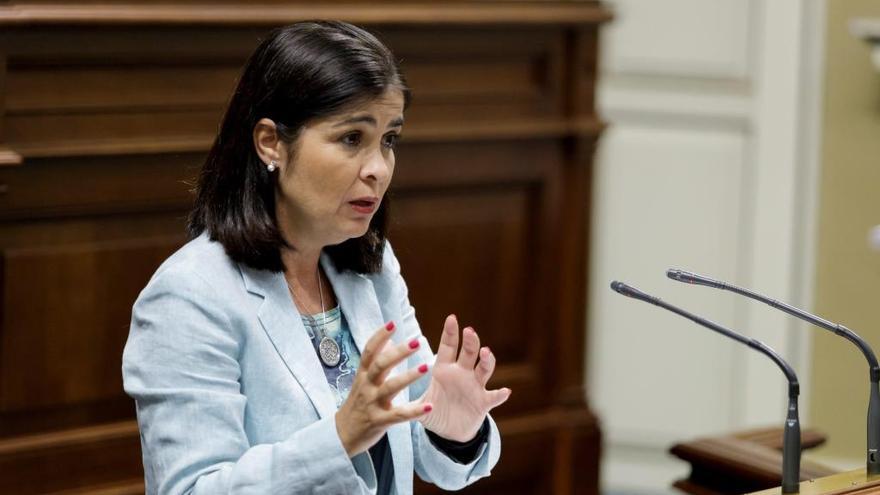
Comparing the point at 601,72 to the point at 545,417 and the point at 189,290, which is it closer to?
the point at 545,417

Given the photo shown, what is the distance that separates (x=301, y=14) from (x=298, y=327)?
1.77m

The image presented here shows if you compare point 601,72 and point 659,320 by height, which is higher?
point 601,72

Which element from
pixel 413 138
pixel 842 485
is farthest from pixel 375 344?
pixel 413 138

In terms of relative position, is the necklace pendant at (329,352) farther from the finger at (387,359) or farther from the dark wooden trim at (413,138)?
the dark wooden trim at (413,138)

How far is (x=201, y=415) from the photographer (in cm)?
186

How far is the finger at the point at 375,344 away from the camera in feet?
5.61

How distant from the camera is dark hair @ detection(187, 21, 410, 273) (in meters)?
1.96

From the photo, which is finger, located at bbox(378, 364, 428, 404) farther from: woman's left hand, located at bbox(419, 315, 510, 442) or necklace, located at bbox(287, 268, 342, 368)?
necklace, located at bbox(287, 268, 342, 368)

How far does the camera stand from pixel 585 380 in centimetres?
443

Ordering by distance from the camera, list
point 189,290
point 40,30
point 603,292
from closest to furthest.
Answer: point 189,290 → point 40,30 → point 603,292

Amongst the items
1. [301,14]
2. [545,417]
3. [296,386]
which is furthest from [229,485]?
[545,417]

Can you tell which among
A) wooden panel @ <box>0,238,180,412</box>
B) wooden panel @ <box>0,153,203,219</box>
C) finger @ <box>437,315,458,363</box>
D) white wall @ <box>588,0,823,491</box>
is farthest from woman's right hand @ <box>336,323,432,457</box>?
white wall @ <box>588,0,823,491</box>

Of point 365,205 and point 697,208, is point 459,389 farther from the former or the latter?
point 697,208

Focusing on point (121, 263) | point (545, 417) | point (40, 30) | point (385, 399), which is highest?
point (40, 30)
